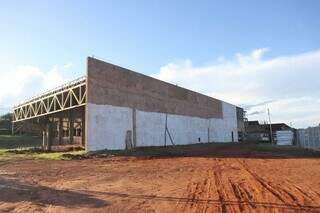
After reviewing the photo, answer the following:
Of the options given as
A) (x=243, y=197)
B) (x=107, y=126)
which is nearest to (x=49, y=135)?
(x=107, y=126)

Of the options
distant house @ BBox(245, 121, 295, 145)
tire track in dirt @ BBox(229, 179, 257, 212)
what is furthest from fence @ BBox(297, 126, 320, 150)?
tire track in dirt @ BBox(229, 179, 257, 212)

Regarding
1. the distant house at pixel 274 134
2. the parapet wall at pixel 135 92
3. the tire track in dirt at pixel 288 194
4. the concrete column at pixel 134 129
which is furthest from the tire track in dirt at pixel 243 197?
the distant house at pixel 274 134

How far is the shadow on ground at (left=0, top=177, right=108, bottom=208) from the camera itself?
33.5 feet

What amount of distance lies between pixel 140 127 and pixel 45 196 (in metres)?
25.7

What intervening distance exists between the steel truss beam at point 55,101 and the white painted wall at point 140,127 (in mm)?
2530

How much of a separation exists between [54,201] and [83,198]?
857 millimetres

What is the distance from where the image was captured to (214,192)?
11.4 m

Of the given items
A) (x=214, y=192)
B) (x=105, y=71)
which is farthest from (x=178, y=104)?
(x=214, y=192)

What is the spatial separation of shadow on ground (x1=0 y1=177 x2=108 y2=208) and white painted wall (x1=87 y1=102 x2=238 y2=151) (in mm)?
16457

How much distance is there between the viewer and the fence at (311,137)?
35.5 m

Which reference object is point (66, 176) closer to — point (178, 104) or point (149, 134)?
point (149, 134)

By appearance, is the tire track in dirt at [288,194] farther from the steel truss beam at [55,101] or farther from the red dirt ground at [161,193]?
the steel truss beam at [55,101]

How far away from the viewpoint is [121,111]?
33.8 meters

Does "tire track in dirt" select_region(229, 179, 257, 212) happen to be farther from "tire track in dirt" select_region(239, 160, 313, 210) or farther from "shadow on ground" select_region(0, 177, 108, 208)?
"shadow on ground" select_region(0, 177, 108, 208)
